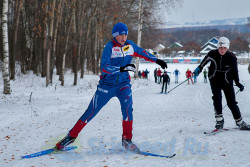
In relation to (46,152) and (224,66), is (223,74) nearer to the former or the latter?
(224,66)

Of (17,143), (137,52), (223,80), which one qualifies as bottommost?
(17,143)

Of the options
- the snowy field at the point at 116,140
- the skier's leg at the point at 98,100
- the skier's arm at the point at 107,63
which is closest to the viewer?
the snowy field at the point at 116,140

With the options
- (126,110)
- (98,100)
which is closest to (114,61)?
(98,100)

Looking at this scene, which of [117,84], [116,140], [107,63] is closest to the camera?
[107,63]

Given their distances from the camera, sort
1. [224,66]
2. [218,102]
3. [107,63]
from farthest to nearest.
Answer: [218,102] < [224,66] < [107,63]

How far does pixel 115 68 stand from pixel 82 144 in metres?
1.51

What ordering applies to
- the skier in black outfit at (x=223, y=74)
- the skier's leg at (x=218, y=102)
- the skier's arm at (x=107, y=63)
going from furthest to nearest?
1. the skier's leg at (x=218, y=102)
2. the skier in black outfit at (x=223, y=74)
3. the skier's arm at (x=107, y=63)

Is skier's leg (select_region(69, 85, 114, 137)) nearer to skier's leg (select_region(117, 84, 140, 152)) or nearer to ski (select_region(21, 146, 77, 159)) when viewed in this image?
skier's leg (select_region(117, 84, 140, 152))

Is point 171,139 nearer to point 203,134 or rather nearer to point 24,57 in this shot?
point 203,134

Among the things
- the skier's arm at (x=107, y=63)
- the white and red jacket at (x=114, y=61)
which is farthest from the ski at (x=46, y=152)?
the skier's arm at (x=107, y=63)

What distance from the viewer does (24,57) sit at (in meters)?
19.9

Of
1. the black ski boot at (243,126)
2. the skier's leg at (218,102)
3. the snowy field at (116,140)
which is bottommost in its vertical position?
the snowy field at (116,140)

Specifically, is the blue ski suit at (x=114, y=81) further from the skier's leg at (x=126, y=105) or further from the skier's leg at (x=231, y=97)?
the skier's leg at (x=231, y=97)

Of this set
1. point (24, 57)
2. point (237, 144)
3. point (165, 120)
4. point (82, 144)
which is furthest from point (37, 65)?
point (237, 144)
